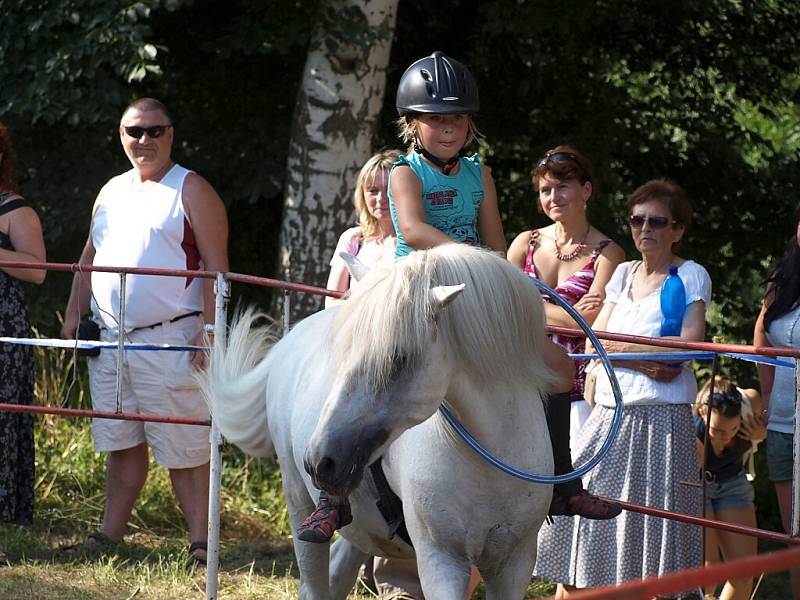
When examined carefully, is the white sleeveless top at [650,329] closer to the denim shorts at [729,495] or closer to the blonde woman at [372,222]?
the denim shorts at [729,495]

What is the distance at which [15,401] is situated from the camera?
20.0ft

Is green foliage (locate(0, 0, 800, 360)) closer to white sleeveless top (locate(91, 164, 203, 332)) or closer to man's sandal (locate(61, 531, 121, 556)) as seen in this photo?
white sleeveless top (locate(91, 164, 203, 332))

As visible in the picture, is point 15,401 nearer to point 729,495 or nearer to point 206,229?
point 206,229

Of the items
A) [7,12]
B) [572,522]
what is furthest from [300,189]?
[572,522]

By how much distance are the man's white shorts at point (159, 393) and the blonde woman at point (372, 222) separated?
922 mm

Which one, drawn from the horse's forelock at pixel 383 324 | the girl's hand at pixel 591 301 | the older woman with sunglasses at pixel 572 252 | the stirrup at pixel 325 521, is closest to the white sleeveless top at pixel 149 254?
the older woman with sunglasses at pixel 572 252

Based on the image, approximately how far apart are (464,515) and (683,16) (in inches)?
251

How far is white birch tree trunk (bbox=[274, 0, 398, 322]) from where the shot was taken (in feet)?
25.4

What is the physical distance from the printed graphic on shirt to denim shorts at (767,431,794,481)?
1655mm

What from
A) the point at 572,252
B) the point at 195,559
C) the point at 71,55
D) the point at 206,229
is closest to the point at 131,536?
the point at 195,559

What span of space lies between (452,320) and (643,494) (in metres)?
1.98

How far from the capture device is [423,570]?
3.46 metres

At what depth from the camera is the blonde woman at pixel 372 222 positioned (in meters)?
5.58

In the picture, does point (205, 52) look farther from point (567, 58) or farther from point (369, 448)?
point (369, 448)
